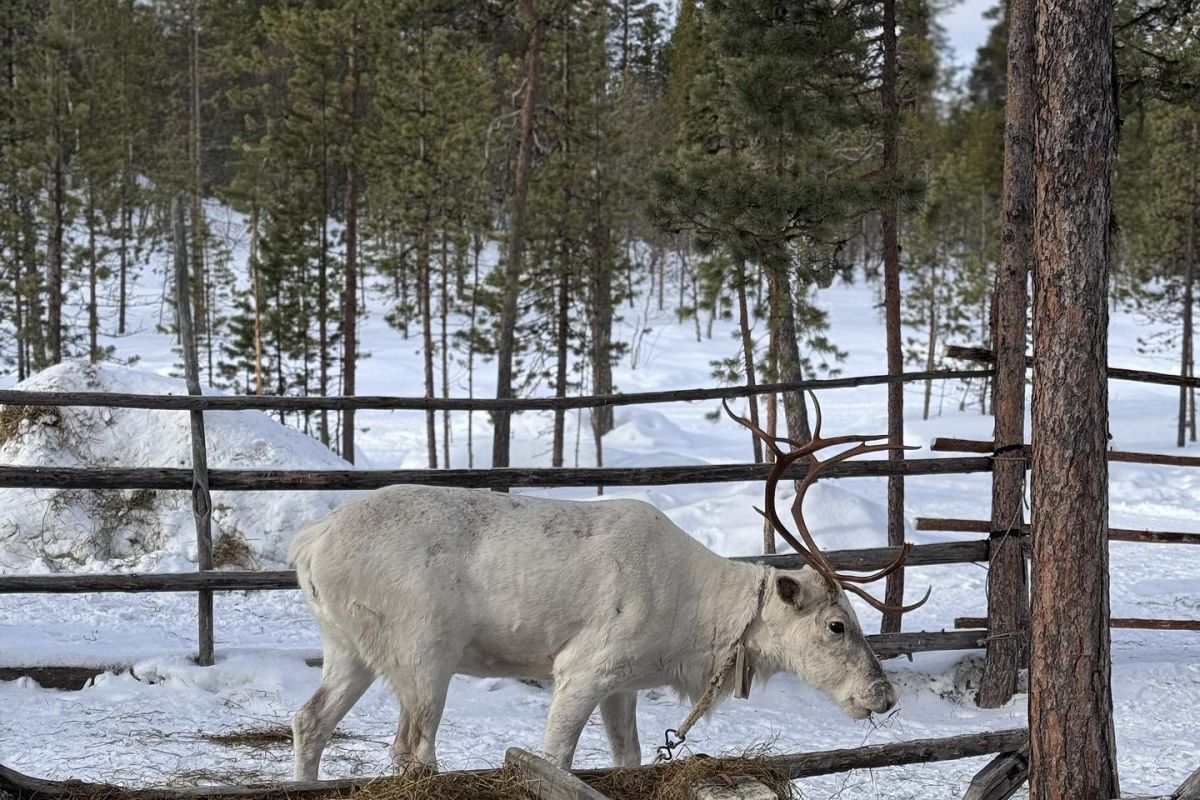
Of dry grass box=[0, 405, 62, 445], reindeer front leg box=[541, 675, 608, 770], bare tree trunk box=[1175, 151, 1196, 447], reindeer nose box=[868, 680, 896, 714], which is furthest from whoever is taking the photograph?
bare tree trunk box=[1175, 151, 1196, 447]

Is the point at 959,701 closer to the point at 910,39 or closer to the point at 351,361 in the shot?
the point at 910,39

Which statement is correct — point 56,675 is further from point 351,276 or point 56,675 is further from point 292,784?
point 351,276

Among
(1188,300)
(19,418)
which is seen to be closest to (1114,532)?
(19,418)

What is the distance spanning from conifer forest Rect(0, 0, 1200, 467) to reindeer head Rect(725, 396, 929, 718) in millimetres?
4832

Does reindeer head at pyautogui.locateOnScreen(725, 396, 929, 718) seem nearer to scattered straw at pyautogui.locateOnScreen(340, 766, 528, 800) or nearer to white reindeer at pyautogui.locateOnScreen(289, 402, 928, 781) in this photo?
white reindeer at pyautogui.locateOnScreen(289, 402, 928, 781)

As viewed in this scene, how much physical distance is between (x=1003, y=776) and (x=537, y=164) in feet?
65.4

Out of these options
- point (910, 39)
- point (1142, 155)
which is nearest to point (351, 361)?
point (910, 39)

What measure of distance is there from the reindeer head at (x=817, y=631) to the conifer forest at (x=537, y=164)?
483 cm

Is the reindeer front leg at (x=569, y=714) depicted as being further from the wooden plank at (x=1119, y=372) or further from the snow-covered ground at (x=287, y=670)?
the wooden plank at (x=1119, y=372)

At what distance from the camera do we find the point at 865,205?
8922 millimetres

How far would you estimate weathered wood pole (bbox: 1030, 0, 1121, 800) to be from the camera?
3799mm

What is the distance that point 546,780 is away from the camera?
11.5 ft

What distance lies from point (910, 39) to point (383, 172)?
14749mm

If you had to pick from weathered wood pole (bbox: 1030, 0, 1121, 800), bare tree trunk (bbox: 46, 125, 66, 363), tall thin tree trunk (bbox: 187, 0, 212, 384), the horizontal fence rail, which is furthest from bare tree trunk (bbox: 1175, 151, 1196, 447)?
tall thin tree trunk (bbox: 187, 0, 212, 384)
